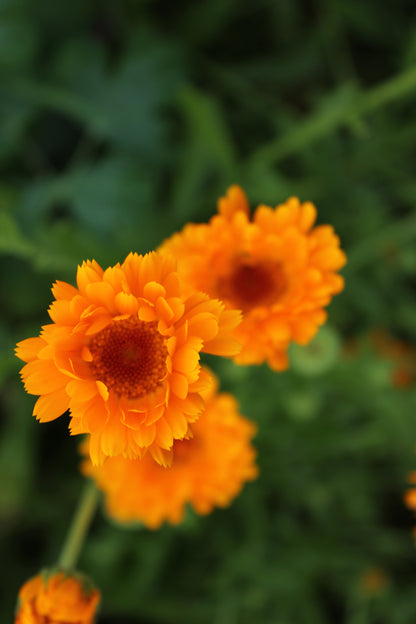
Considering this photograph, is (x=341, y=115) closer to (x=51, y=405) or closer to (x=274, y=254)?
(x=274, y=254)

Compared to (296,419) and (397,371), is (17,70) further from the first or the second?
(397,371)

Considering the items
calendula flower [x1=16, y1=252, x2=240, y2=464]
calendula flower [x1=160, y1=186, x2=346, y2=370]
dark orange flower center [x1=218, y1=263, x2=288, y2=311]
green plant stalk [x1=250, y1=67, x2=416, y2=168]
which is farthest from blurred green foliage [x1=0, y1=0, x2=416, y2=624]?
calendula flower [x1=16, y1=252, x2=240, y2=464]

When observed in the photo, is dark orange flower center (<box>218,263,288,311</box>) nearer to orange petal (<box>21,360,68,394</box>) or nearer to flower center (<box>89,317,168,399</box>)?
flower center (<box>89,317,168,399</box>)

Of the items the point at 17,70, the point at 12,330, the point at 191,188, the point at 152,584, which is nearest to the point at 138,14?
the point at 17,70

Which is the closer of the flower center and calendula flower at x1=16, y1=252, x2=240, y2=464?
calendula flower at x1=16, y1=252, x2=240, y2=464

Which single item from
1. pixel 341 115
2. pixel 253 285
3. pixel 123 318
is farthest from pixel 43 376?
pixel 341 115

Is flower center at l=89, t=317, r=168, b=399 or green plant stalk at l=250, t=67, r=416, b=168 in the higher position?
green plant stalk at l=250, t=67, r=416, b=168
